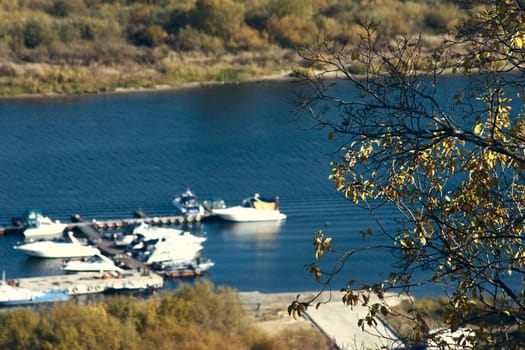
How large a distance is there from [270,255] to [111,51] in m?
24.2

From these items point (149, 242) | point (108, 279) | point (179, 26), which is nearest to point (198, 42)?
point (179, 26)

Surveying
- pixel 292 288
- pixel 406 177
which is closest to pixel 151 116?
pixel 292 288

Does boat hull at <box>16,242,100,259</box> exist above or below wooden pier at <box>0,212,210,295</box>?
above

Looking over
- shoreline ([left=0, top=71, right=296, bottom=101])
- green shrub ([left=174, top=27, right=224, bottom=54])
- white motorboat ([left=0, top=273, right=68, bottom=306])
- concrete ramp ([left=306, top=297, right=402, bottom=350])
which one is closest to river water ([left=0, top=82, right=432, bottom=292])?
concrete ramp ([left=306, top=297, right=402, bottom=350])

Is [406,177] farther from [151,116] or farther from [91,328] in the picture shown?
[151,116]

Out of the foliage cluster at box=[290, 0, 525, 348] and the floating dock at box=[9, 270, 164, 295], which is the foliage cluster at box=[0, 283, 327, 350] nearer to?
the floating dock at box=[9, 270, 164, 295]

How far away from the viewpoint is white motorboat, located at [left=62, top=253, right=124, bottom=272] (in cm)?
1727

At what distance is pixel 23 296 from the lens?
15141mm

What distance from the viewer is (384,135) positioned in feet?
11.0

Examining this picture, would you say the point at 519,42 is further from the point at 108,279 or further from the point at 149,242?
the point at 149,242

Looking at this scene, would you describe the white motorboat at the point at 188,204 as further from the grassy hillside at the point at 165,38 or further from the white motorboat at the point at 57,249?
the grassy hillside at the point at 165,38

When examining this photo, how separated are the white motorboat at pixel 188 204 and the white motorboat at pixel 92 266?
2695mm

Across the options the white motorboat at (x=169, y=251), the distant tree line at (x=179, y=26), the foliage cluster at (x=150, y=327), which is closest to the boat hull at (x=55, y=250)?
the white motorboat at (x=169, y=251)

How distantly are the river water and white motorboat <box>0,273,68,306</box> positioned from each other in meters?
1.54
